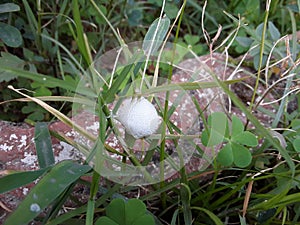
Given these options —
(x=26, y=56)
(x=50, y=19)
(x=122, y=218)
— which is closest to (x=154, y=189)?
(x=122, y=218)

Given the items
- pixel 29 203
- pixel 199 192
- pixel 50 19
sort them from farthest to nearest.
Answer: pixel 50 19 → pixel 199 192 → pixel 29 203

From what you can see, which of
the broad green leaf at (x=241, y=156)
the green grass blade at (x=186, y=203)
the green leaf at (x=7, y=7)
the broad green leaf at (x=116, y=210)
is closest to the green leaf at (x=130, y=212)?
the broad green leaf at (x=116, y=210)

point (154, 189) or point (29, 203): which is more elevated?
point (29, 203)

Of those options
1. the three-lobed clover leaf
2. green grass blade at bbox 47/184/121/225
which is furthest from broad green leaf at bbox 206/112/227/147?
green grass blade at bbox 47/184/121/225

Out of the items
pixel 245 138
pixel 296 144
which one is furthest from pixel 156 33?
pixel 296 144

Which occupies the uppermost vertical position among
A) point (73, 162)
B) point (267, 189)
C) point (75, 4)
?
point (75, 4)

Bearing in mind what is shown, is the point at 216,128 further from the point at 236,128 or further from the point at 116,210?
the point at 116,210

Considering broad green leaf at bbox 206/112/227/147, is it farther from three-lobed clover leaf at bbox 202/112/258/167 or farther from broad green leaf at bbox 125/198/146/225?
broad green leaf at bbox 125/198/146/225

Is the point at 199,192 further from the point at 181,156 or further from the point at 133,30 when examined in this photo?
the point at 133,30

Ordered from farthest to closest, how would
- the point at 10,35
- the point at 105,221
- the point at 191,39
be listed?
the point at 191,39
the point at 10,35
the point at 105,221
